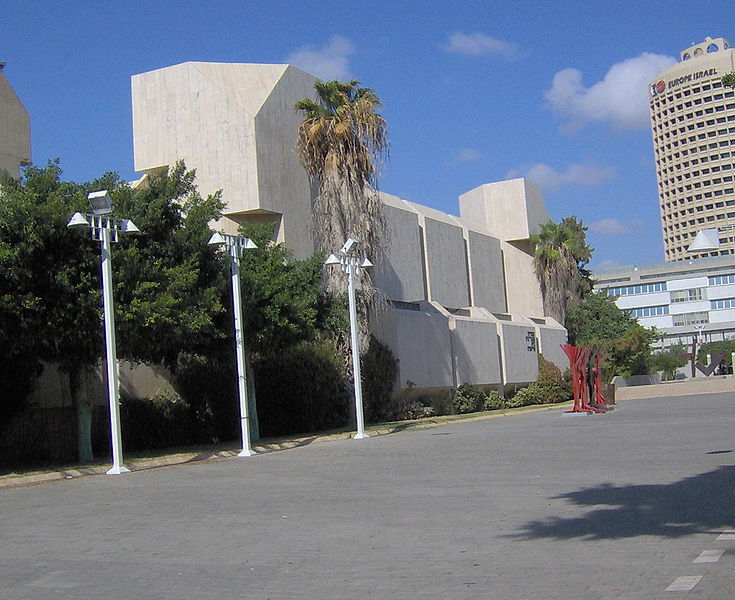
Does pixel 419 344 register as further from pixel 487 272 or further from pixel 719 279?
pixel 719 279

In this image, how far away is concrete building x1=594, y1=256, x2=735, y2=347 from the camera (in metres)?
130

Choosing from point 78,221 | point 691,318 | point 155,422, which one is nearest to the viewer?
point 78,221

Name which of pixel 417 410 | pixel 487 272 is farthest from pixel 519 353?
pixel 417 410

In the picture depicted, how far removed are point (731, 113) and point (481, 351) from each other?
484ft

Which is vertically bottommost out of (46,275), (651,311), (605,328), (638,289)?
(46,275)

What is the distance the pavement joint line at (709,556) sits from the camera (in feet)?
24.3

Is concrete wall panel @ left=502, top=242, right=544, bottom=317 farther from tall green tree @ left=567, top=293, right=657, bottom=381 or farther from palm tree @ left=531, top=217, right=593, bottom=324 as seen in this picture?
tall green tree @ left=567, top=293, right=657, bottom=381

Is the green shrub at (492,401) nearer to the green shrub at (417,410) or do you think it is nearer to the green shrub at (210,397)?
the green shrub at (417,410)

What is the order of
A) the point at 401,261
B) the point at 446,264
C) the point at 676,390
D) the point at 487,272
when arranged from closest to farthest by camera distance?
1. the point at 401,261
2. the point at 446,264
3. the point at 487,272
4. the point at 676,390

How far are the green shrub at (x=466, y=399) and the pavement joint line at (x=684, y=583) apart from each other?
35.4 meters

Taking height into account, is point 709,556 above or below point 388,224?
below

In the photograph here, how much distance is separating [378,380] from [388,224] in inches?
342

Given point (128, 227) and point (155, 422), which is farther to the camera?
point (155, 422)

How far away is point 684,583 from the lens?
6648mm
